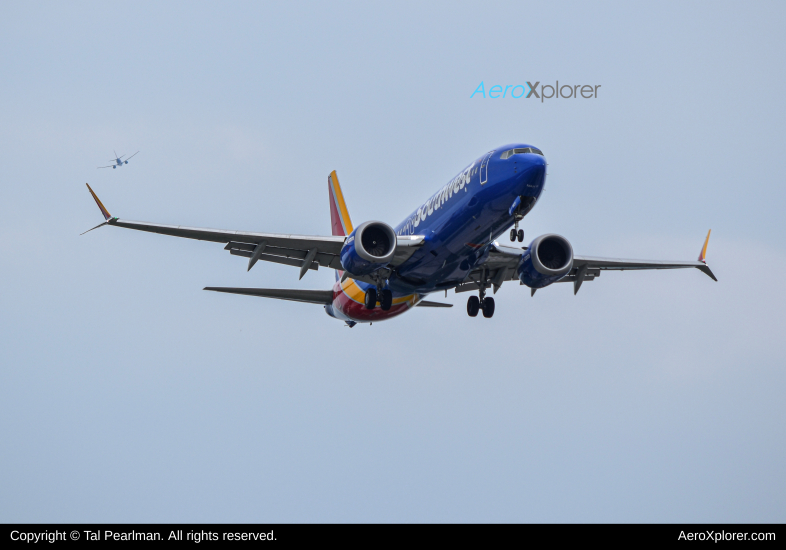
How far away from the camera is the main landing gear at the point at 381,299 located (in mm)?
34406

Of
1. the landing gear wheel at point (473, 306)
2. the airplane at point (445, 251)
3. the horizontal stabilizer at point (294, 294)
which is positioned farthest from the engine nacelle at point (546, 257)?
the horizontal stabilizer at point (294, 294)

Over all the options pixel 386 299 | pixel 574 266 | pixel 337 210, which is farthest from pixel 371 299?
pixel 337 210

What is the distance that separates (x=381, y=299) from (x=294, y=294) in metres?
5.87

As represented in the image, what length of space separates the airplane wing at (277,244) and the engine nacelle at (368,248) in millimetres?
621

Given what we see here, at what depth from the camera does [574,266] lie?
37.5m

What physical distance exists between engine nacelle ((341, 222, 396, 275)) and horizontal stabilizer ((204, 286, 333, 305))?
6.11 meters

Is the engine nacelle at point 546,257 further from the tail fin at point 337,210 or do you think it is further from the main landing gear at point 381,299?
the tail fin at point 337,210

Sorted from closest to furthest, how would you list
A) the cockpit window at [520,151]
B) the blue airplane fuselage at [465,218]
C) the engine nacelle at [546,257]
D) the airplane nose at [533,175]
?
the airplane nose at [533,175] → the blue airplane fuselage at [465,218] → the cockpit window at [520,151] → the engine nacelle at [546,257]

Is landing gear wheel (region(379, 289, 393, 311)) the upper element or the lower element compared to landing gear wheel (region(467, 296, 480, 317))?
upper

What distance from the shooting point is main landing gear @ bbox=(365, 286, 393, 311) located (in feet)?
113

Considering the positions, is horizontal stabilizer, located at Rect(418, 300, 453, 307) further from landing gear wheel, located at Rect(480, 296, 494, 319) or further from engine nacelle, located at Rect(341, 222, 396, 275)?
engine nacelle, located at Rect(341, 222, 396, 275)

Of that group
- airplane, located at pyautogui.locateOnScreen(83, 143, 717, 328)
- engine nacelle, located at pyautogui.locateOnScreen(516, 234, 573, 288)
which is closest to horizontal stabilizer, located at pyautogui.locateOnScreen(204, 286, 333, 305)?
airplane, located at pyautogui.locateOnScreen(83, 143, 717, 328)
